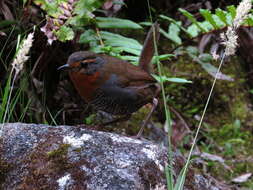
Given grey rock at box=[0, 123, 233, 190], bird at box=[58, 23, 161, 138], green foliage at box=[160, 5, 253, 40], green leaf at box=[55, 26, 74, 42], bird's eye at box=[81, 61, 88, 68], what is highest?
green foliage at box=[160, 5, 253, 40]

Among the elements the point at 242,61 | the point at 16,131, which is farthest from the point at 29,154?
the point at 242,61

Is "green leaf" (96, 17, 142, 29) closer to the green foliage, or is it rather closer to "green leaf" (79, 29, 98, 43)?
"green leaf" (79, 29, 98, 43)

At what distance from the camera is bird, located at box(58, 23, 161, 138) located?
3.29 m

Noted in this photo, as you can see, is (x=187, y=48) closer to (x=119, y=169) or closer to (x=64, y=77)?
(x=64, y=77)

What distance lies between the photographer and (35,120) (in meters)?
4.05

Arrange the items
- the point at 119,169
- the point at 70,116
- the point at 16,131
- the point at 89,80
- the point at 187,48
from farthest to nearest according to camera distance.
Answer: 1. the point at 187,48
2. the point at 70,116
3. the point at 89,80
4. the point at 16,131
5. the point at 119,169

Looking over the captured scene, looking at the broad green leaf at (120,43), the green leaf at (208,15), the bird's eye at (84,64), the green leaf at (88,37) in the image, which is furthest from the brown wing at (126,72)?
the green leaf at (208,15)

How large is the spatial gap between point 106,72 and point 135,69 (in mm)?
317

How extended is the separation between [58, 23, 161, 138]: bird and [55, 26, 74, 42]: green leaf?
11.7 inches

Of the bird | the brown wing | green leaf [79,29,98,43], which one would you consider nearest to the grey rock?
the bird

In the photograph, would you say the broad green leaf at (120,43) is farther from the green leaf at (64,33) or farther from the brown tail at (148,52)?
the green leaf at (64,33)

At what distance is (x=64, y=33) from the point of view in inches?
143

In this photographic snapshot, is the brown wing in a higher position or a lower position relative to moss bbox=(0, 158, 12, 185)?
higher

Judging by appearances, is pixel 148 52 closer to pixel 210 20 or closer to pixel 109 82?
pixel 109 82
